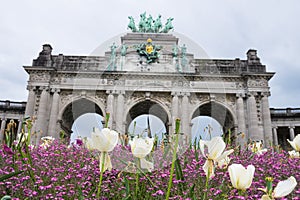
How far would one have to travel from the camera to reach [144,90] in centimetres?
2777

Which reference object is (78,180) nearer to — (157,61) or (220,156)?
(220,156)

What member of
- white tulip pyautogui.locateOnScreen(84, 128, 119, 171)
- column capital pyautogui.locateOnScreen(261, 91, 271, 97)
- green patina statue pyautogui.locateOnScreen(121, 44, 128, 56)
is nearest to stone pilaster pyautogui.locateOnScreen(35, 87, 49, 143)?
green patina statue pyautogui.locateOnScreen(121, 44, 128, 56)

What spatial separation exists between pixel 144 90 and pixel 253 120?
1099 cm

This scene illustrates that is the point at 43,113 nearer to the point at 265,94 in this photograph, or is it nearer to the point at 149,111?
the point at 149,111

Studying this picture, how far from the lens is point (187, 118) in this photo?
26.6 meters

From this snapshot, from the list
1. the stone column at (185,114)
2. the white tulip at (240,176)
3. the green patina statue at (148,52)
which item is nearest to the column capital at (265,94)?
the stone column at (185,114)

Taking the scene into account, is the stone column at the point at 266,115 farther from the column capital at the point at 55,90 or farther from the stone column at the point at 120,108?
the column capital at the point at 55,90

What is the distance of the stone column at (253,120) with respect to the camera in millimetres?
26016

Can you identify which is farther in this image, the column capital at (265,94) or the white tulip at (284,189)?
the column capital at (265,94)

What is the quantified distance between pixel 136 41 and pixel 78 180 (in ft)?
87.9

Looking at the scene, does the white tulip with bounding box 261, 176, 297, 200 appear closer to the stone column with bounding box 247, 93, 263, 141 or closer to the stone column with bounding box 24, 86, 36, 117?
the stone column with bounding box 247, 93, 263, 141

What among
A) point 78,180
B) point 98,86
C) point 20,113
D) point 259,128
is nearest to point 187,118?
point 259,128

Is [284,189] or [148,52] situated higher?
[148,52]

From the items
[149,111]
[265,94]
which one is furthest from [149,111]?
[265,94]
